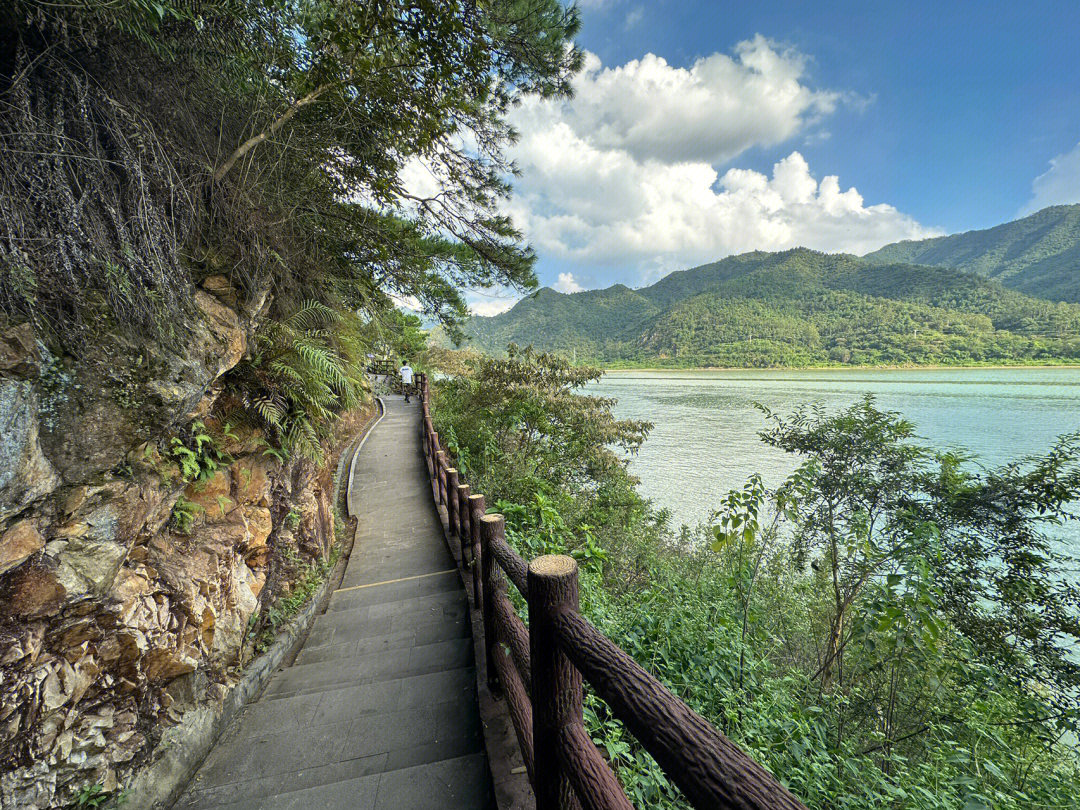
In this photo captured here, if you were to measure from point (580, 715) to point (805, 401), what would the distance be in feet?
111

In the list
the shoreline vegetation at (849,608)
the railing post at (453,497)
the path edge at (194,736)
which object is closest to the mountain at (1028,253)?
the shoreline vegetation at (849,608)

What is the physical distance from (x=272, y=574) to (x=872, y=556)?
22.2ft

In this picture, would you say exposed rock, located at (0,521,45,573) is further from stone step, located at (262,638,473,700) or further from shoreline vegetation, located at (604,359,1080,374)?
shoreline vegetation, located at (604,359,1080,374)

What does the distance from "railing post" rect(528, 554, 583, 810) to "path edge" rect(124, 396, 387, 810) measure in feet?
6.90

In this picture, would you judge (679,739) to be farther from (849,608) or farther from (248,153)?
(849,608)

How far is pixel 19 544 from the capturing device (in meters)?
1.67

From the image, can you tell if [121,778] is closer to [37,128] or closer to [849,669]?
[37,128]

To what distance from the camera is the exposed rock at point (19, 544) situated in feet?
5.33

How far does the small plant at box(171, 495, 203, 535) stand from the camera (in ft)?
8.43

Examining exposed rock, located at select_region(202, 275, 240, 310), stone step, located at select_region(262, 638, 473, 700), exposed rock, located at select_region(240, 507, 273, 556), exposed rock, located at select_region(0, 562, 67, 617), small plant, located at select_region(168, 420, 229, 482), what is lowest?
stone step, located at select_region(262, 638, 473, 700)

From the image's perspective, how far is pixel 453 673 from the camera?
2.73m

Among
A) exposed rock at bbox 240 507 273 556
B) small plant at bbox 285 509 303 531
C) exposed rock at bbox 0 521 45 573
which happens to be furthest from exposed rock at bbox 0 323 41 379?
small plant at bbox 285 509 303 531

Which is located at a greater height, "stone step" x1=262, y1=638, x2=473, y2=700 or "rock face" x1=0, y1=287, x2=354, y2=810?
"rock face" x1=0, y1=287, x2=354, y2=810

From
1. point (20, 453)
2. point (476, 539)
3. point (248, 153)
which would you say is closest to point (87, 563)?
point (20, 453)
